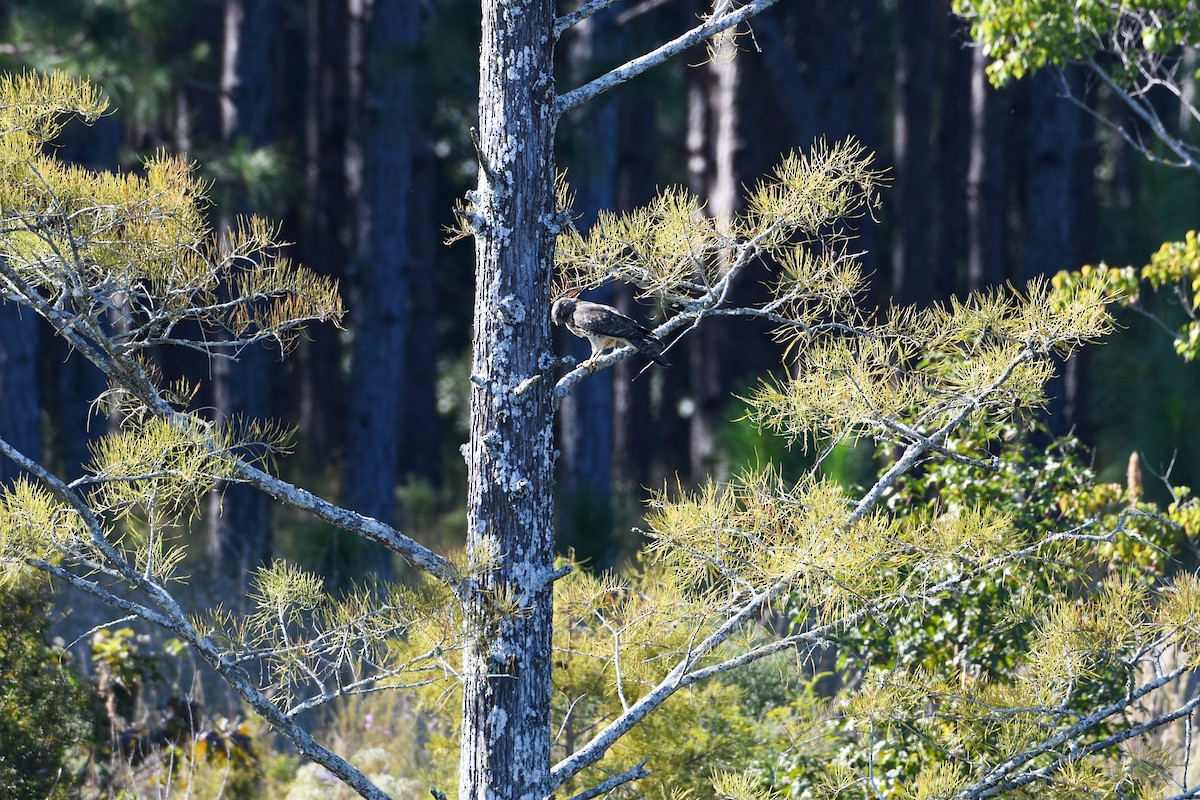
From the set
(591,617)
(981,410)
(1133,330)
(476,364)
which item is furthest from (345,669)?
(1133,330)

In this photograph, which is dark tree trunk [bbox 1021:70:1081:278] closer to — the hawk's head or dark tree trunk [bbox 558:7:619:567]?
dark tree trunk [bbox 558:7:619:567]

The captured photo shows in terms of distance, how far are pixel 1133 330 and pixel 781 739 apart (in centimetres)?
1107

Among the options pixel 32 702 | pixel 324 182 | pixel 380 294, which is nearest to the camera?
pixel 32 702

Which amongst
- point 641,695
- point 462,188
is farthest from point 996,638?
point 462,188

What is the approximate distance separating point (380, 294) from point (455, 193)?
25.3ft

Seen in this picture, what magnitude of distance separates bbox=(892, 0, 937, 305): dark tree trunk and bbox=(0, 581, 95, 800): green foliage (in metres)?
12.1

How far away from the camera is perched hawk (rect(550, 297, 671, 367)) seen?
4422mm

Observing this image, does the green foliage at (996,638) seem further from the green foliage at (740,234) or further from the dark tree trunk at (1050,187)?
the dark tree trunk at (1050,187)

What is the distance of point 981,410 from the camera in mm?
4426

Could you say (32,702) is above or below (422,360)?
below

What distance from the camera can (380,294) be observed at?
481 inches

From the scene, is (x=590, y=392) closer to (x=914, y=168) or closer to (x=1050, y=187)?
(x=1050, y=187)

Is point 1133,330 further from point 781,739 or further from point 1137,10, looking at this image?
point 781,739

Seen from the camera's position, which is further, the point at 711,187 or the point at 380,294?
the point at 711,187
